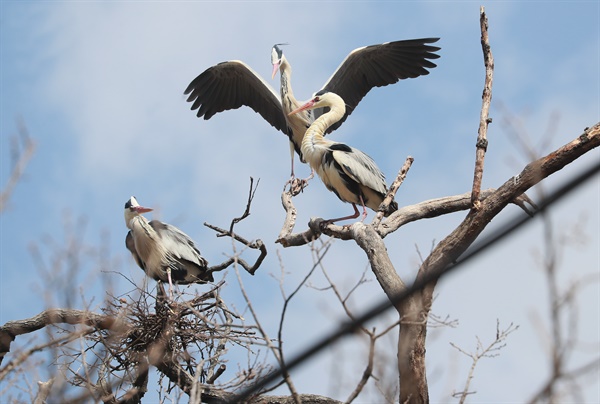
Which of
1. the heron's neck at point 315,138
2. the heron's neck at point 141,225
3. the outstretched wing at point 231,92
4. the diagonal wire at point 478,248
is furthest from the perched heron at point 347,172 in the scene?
the diagonal wire at point 478,248

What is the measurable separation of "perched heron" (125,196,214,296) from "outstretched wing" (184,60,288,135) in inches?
126

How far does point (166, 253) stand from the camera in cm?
966

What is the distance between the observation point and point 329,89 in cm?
1227

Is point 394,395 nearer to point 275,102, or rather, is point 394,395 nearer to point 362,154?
point 362,154

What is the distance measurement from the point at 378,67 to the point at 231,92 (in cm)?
209

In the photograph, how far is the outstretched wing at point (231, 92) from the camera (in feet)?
41.7

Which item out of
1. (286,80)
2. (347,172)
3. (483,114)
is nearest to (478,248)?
(483,114)

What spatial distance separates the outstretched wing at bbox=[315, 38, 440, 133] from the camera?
12.2 metres

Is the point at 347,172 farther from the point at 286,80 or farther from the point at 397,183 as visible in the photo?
the point at 286,80

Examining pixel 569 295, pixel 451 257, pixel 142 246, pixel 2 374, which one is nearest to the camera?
pixel 569 295

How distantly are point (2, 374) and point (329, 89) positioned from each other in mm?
8422

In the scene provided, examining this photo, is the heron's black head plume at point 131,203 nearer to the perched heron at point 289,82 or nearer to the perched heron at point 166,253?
the perched heron at point 166,253

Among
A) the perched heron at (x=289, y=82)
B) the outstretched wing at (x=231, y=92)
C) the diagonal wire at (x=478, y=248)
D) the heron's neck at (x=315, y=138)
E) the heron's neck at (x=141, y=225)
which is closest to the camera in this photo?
the diagonal wire at (x=478, y=248)

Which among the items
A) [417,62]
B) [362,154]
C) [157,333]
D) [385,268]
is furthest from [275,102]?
[385,268]
